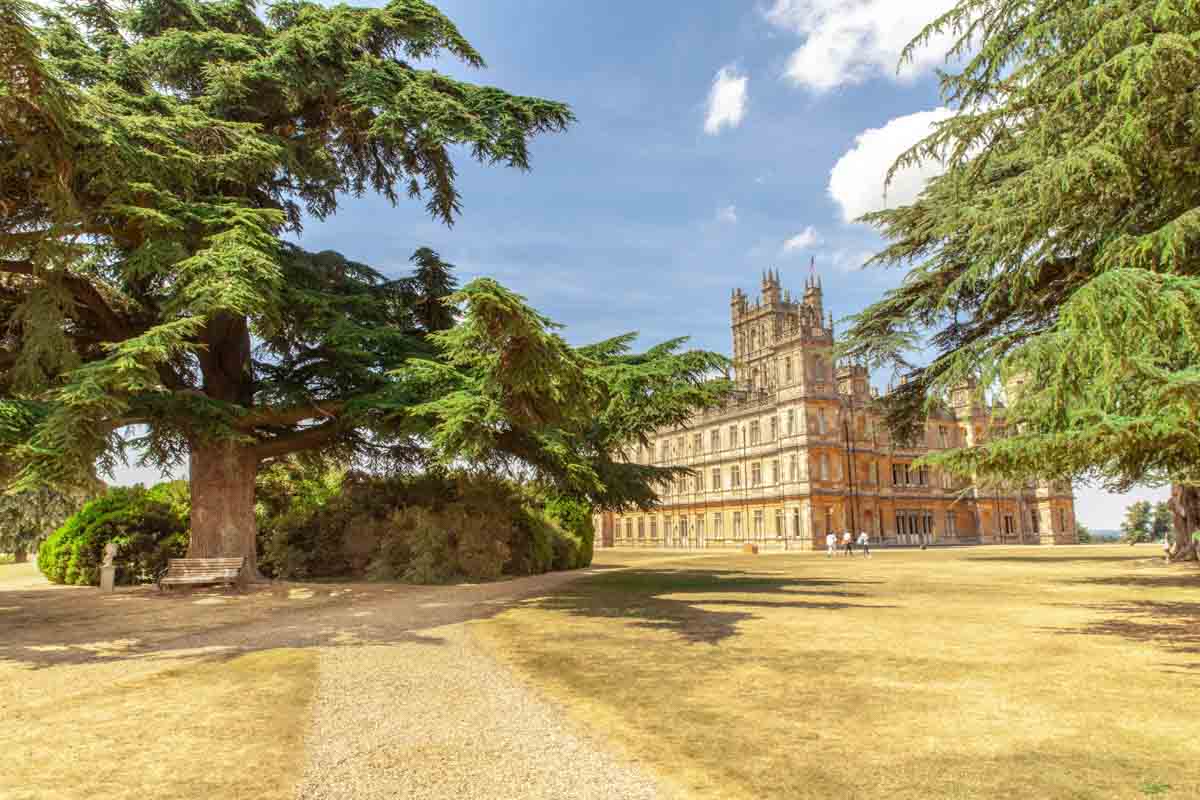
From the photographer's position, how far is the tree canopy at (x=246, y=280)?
10.2 metres

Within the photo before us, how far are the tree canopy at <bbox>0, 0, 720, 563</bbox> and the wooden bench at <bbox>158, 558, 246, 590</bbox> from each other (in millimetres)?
611

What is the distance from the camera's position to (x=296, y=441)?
15.3m

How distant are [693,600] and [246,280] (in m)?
9.24

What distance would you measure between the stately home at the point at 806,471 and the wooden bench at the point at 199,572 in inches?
1170

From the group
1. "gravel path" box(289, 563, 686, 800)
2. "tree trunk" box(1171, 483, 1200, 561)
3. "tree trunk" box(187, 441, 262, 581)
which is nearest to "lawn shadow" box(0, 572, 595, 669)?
"tree trunk" box(187, 441, 262, 581)

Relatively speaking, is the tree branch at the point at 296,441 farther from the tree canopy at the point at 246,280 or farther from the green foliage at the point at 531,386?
the green foliage at the point at 531,386

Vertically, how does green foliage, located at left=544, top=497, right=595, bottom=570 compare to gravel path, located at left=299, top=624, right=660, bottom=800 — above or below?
above

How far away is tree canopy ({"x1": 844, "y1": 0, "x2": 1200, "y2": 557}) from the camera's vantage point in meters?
5.73

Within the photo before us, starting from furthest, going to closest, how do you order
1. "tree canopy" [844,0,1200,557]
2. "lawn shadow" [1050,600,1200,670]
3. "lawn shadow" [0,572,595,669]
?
"lawn shadow" [0,572,595,669] < "lawn shadow" [1050,600,1200,670] < "tree canopy" [844,0,1200,557]

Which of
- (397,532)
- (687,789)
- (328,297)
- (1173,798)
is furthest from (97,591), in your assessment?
(1173,798)

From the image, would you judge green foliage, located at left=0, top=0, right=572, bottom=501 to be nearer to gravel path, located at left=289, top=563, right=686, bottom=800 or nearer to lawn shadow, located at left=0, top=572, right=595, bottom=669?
lawn shadow, located at left=0, top=572, right=595, bottom=669

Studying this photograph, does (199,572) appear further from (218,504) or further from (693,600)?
(693,600)

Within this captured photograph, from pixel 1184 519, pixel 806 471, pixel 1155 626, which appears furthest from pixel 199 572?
pixel 806 471

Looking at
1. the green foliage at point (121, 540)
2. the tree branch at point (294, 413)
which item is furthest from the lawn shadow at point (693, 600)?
the green foliage at point (121, 540)
